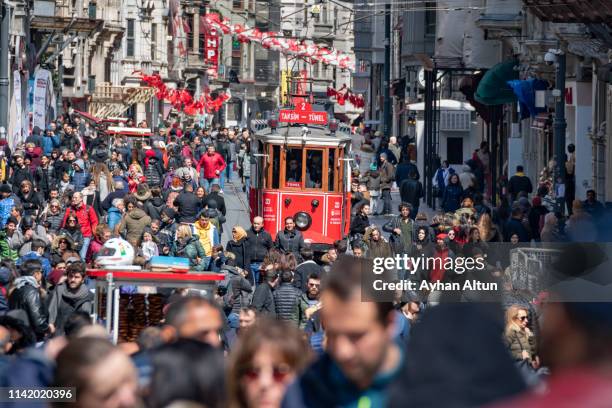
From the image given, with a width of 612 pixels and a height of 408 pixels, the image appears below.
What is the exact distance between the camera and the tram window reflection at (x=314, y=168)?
91.2 feet

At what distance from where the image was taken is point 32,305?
13.5 meters

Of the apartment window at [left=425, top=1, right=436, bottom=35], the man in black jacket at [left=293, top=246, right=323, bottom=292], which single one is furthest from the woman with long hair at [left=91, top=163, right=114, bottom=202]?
→ the apartment window at [left=425, top=1, right=436, bottom=35]

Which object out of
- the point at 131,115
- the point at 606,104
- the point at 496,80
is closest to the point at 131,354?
the point at 606,104

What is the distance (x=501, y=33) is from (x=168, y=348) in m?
35.3

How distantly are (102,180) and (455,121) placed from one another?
73.5ft

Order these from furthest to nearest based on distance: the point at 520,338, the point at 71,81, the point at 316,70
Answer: the point at 316,70 → the point at 71,81 → the point at 520,338

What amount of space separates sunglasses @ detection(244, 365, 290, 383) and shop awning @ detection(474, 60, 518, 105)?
111ft

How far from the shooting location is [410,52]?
5397 centimetres

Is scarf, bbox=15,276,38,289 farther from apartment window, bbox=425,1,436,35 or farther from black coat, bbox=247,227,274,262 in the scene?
apartment window, bbox=425,1,436,35

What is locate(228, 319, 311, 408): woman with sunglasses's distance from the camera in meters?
5.07

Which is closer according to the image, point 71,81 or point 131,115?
point 71,81

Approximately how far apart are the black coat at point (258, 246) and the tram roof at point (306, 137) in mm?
6416

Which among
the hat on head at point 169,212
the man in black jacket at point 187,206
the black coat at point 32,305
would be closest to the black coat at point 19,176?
the man in black jacket at point 187,206

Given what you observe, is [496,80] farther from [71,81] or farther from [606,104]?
[71,81]
